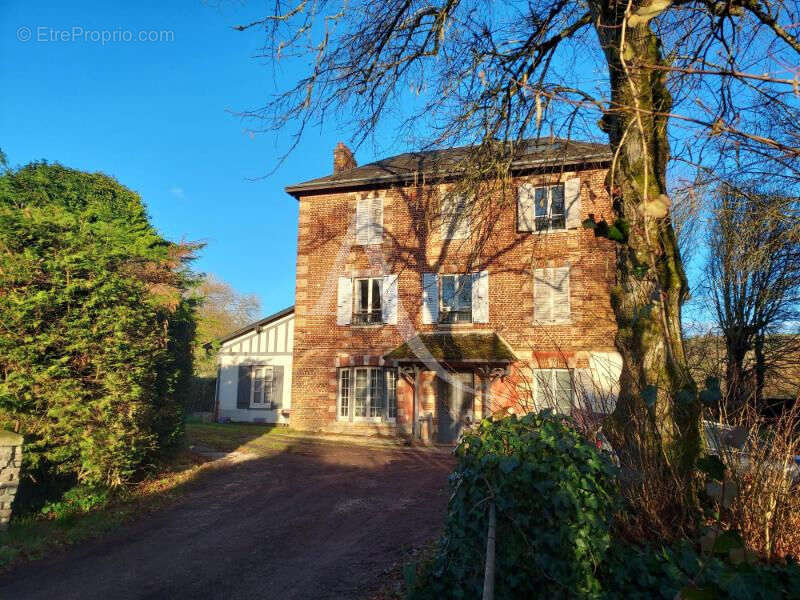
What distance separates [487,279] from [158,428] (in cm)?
1033

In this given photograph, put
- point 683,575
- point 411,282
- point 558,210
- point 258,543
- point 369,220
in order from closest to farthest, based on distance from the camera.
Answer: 1. point 683,575
2. point 258,543
3. point 558,210
4. point 411,282
5. point 369,220

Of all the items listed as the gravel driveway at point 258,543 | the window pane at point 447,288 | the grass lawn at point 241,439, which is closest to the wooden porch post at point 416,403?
the window pane at point 447,288

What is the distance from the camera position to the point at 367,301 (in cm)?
1788

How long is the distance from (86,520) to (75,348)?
2.41 metres

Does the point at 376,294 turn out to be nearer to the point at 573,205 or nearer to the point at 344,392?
the point at 344,392

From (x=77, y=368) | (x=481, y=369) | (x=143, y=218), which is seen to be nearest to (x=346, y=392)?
(x=481, y=369)

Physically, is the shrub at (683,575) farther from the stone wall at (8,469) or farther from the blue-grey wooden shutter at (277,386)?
the blue-grey wooden shutter at (277,386)

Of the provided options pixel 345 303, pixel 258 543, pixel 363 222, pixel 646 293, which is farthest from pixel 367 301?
pixel 646 293

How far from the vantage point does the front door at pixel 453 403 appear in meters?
16.7

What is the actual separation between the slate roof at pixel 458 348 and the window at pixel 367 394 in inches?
34.7

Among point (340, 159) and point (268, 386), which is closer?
point (340, 159)

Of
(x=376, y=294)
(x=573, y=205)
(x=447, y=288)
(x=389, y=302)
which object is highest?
(x=573, y=205)

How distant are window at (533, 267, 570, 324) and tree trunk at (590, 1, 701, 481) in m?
10.6

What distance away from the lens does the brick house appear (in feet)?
50.3
